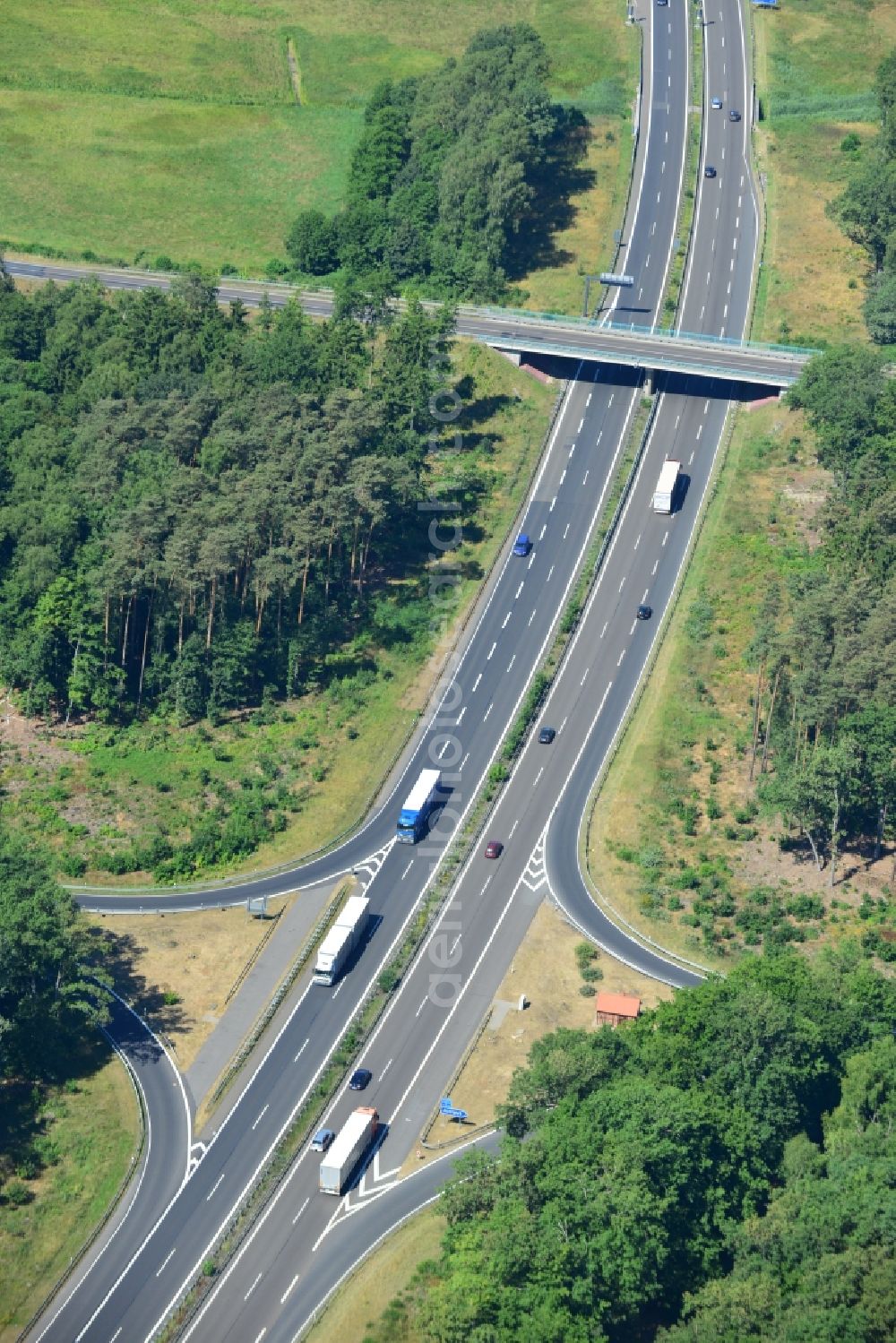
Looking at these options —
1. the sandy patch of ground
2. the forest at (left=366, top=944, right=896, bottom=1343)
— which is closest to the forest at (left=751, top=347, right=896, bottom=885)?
the forest at (left=366, top=944, right=896, bottom=1343)

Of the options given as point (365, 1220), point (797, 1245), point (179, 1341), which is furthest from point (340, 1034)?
point (797, 1245)

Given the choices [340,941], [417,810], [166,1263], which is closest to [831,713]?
[417,810]

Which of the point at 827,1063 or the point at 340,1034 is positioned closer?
the point at 827,1063

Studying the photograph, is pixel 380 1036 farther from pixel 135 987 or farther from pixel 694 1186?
pixel 694 1186

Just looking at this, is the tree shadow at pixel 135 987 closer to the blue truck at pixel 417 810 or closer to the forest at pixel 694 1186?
the blue truck at pixel 417 810

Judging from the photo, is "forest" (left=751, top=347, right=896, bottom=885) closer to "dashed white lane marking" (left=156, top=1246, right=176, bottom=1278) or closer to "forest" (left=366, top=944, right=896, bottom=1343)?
"forest" (left=366, top=944, right=896, bottom=1343)

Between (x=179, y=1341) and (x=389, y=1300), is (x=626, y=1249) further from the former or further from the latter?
(x=179, y=1341)
